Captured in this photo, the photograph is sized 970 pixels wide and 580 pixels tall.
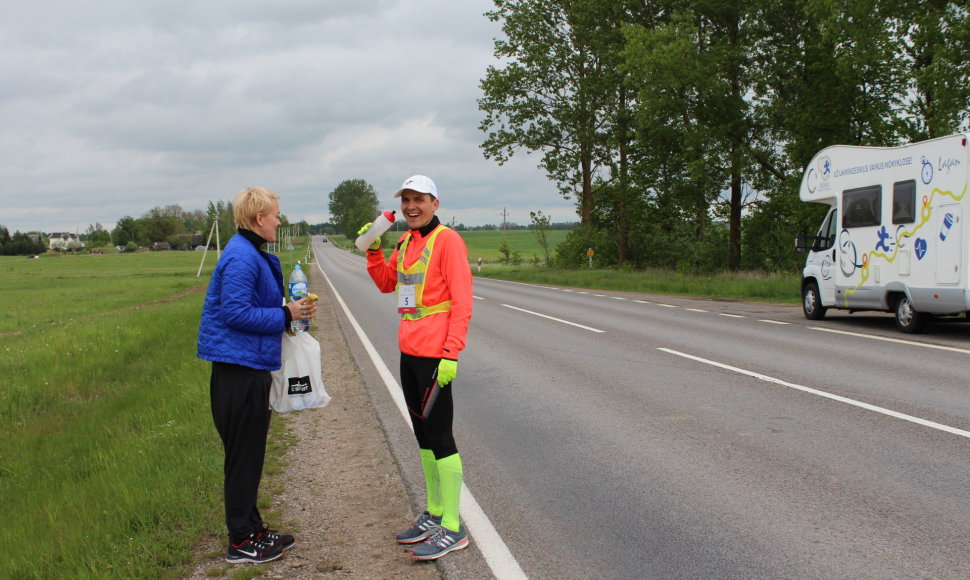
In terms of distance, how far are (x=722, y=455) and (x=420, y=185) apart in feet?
10.4

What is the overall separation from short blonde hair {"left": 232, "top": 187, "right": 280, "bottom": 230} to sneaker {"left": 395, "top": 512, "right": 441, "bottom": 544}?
1816mm

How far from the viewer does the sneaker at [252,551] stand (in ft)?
12.1

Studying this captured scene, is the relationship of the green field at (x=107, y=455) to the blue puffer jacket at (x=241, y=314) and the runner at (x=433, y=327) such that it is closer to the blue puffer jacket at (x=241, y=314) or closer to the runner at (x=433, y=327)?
the blue puffer jacket at (x=241, y=314)

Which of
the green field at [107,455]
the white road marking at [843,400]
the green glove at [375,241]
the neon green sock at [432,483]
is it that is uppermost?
the green glove at [375,241]

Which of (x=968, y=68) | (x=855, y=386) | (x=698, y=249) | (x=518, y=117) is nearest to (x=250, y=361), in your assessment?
(x=855, y=386)

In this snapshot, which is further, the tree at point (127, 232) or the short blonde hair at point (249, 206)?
the tree at point (127, 232)

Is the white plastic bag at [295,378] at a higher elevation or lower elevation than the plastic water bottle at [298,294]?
lower

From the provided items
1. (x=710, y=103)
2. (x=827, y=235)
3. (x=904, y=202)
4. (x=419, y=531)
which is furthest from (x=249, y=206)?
(x=710, y=103)

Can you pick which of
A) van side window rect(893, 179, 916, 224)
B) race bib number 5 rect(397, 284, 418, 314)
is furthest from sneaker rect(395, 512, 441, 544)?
van side window rect(893, 179, 916, 224)

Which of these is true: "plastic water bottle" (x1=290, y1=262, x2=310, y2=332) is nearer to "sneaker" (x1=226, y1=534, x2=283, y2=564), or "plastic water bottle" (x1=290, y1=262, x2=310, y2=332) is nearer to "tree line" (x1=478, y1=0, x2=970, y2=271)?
"sneaker" (x1=226, y1=534, x2=283, y2=564)

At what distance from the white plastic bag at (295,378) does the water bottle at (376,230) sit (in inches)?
23.9

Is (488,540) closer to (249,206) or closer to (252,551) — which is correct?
(252,551)

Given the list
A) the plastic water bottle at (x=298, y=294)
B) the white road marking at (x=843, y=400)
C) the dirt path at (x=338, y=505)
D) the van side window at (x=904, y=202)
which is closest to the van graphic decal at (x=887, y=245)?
the van side window at (x=904, y=202)

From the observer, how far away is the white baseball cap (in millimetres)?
3926
